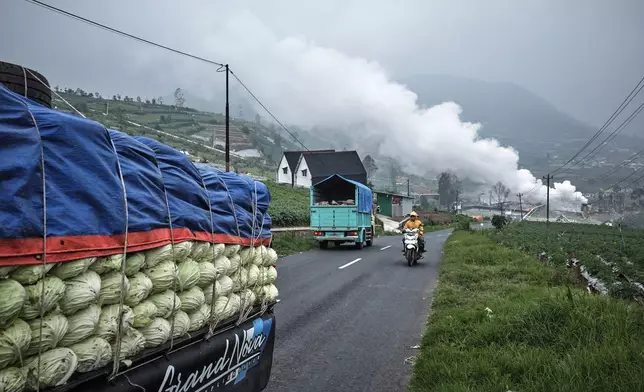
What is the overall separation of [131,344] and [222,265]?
36.2 inches

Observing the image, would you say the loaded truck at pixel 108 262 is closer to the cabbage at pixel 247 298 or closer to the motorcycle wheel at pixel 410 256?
the cabbage at pixel 247 298

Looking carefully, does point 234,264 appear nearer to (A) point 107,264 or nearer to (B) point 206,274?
(B) point 206,274

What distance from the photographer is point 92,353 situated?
6.00 feet

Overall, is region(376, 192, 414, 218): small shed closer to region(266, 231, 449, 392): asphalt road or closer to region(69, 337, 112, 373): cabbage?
region(266, 231, 449, 392): asphalt road

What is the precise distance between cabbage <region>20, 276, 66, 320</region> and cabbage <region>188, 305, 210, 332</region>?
0.96 m

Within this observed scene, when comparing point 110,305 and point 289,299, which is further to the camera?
point 289,299

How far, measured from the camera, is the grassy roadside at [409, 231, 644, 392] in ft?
13.2

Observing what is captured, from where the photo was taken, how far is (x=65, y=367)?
5.57 ft

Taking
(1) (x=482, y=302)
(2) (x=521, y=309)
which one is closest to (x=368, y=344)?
(2) (x=521, y=309)

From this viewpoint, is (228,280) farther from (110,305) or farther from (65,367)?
(65,367)

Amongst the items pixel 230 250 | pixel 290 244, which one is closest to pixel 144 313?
pixel 230 250

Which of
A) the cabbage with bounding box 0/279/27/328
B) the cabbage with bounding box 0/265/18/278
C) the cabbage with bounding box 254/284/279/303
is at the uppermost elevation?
the cabbage with bounding box 0/265/18/278

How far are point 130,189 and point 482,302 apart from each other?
23.1 feet

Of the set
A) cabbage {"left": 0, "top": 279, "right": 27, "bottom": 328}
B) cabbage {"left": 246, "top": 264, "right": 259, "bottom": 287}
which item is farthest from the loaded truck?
cabbage {"left": 246, "top": 264, "right": 259, "bottom": 287}
